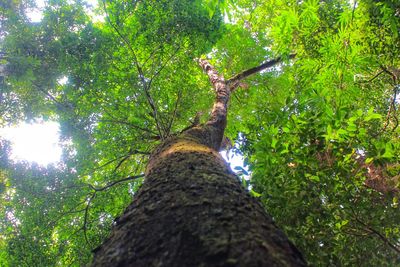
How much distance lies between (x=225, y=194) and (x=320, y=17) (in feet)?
15.2

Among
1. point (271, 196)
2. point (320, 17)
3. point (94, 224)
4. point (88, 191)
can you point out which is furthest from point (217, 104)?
point (94, 224)

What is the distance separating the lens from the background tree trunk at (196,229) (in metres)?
1.33

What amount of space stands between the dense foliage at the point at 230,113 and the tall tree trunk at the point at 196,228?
51.2 inches

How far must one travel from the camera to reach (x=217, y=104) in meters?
6.20

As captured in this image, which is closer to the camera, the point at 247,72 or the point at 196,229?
the point at 196,229

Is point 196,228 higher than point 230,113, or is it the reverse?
point 230,113

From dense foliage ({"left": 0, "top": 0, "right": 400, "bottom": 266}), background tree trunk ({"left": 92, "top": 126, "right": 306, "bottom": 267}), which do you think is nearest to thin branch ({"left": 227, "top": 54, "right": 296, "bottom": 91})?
dense foliage ({"left": 0, "top": 0, "right": 400, "bottom": 266})

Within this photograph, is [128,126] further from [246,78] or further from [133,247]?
[133,247]

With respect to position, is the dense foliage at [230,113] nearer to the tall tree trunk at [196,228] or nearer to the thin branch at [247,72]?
the thin branch at [247,72]

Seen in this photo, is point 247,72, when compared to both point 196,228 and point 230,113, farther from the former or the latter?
point 196,228

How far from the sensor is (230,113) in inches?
359

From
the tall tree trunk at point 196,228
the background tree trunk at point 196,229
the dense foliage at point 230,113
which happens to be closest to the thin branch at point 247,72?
the dense foliage at point 230,113

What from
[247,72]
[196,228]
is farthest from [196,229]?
[247,72]

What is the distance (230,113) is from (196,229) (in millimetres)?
7710
